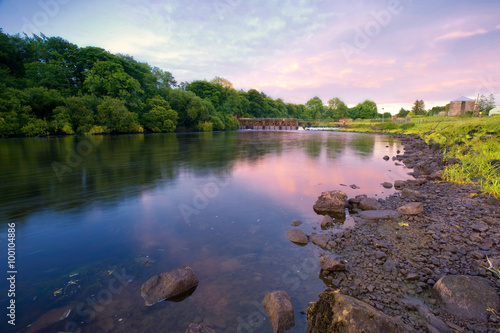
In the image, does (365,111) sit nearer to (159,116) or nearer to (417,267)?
(159,116)

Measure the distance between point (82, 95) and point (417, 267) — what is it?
71667 millimetres

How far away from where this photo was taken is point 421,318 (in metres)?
3.55

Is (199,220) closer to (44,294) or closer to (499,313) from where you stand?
(44,294)

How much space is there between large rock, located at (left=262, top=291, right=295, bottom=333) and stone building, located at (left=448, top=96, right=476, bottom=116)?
75.7 metres

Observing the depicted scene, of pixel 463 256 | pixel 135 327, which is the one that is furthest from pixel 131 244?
pixel 463 256

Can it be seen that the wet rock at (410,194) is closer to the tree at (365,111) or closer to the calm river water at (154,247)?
the calm river water at (154,247)

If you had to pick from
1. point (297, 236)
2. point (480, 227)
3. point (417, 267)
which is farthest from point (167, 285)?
point (480, 227)

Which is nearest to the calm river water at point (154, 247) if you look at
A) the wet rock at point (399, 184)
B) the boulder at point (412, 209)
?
the wet rock at point (399, 184)

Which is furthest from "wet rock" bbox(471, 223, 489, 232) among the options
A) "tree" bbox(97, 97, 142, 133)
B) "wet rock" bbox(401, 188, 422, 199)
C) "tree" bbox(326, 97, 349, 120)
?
"tree" bbox(326, 97, 349, 120)

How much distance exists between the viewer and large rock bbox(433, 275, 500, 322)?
348cm

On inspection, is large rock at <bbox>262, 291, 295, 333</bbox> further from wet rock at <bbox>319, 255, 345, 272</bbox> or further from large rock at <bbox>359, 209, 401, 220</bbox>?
large rock at <bbox>359, 209, 401, 220</bbox>

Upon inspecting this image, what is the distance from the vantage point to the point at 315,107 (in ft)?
553

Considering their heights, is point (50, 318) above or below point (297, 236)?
below

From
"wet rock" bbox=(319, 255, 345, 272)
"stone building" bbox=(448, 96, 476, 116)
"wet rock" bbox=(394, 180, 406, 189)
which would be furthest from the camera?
"stone building" bbox=(448, 96, 476, 116)
